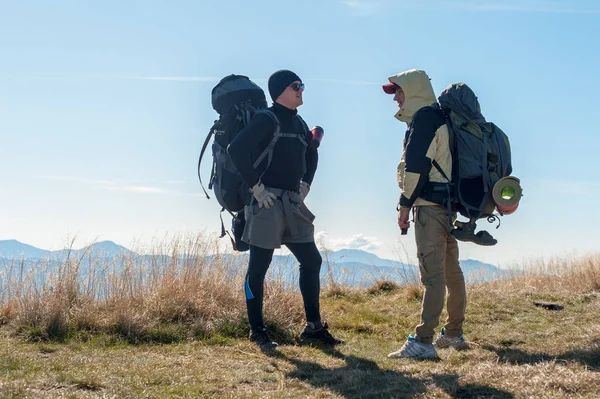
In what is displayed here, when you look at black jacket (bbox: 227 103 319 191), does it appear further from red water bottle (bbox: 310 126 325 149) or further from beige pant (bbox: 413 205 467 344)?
beige pant (bbox: 413 205 467 344)

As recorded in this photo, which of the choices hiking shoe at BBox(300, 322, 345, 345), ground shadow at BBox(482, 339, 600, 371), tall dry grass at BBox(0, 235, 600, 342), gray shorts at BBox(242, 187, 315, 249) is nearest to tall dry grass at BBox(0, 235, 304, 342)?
tall dry grass at BBox(0, 235, 600, 342)

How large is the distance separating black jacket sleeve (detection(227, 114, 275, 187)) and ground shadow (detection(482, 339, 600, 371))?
2.46m

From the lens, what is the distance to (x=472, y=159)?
508cm

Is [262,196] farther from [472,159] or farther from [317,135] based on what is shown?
[472,159]

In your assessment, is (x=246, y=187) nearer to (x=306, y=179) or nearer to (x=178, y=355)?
(x=306, y=179)

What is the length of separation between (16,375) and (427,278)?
3.12 m

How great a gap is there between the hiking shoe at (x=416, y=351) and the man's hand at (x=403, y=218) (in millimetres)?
902

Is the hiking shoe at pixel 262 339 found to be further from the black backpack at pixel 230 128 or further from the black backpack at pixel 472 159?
the black backpack at pixel 472 159

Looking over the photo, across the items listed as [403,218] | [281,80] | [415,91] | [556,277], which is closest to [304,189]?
[281,80]

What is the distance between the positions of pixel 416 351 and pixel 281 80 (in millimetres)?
2620

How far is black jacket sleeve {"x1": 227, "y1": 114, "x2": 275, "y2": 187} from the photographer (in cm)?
548

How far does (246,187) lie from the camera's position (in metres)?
5.90

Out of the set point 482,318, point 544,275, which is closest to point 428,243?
point 482,318

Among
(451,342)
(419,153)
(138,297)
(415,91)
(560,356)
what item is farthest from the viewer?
(138,297)
